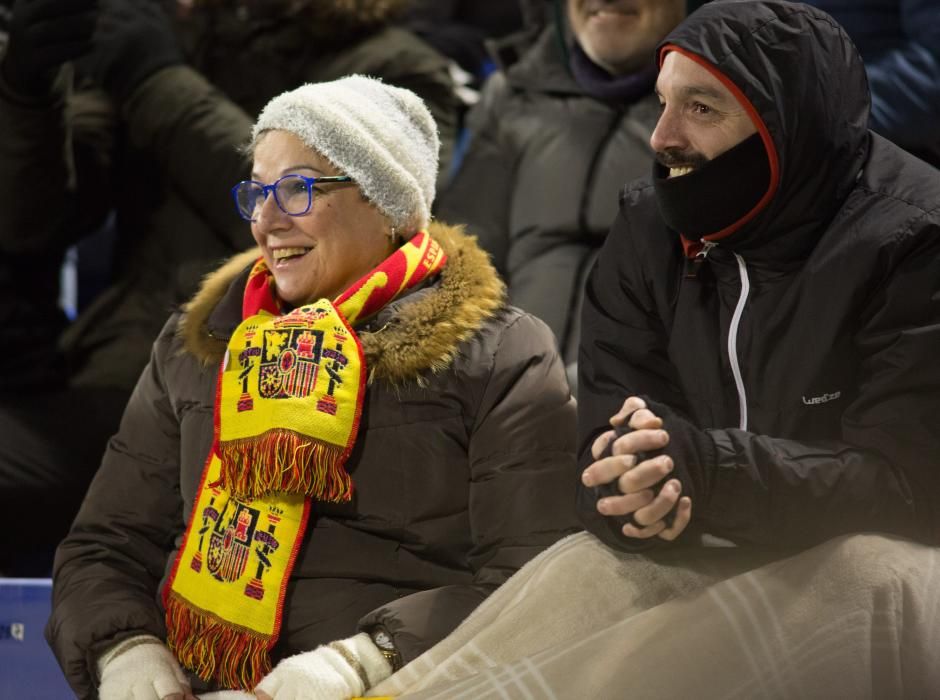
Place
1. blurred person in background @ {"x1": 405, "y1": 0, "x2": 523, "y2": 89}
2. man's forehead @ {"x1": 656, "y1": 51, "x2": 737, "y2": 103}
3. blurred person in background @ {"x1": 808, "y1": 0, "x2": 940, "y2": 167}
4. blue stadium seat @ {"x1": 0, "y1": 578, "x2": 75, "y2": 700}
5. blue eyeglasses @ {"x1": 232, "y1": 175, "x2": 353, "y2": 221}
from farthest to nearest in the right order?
blurred person in background @ {"x1": 405, "y1": 0, "x2": 523, "y2": 89} < blurred person in background @ {"x1": 808, "y1": 0, "x2": 940, "y2": 167} < blue stadium seat @ {"x1": 0, "y1": 578, "x2": 75, "y2": 700} < blue eyeglasses @ {"x1": 232, "y1": 175, "x2": 353, "y2": 221} < man's forehead @ {"x1": 656, "y1": 51, "x2": 737, "y2": 103}

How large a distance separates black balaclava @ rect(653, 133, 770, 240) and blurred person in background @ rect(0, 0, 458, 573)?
59.1 inches

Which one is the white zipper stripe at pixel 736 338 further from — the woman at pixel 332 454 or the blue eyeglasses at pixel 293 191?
the blue eyeglasses at pixel 293 191

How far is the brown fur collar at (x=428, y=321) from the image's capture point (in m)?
2.22

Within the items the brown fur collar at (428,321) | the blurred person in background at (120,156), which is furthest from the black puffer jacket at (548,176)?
the brown fur collar at (428,321)

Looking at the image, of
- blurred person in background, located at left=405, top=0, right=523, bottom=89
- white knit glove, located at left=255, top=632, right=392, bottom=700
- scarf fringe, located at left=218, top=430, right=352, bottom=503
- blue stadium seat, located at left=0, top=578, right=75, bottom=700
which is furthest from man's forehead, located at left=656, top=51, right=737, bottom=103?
blurred person in background, located at left=405, top=0, right=523, bottom=89

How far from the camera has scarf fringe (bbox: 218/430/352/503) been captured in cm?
216

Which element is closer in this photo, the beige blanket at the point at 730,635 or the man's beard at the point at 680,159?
the beige blanket at the point at 730,635

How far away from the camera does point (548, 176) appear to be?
10.3 ft

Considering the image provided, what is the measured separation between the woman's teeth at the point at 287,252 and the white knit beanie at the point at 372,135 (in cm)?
13

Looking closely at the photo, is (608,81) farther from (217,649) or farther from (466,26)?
(217,649)

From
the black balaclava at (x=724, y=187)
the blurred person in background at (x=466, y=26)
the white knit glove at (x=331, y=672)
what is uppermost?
the black balaclava at (x=724, y=187)

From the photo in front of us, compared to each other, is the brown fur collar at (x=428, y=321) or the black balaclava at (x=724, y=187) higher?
the black balaclava at (x=724, y=187)

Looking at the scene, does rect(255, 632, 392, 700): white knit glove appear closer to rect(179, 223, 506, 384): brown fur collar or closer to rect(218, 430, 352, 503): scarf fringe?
rect(218, 430, 352, 503): scarf fringe

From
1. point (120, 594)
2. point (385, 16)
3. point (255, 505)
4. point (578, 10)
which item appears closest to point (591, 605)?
point (255, 505)
